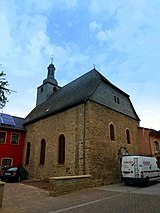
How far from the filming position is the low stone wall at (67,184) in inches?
378

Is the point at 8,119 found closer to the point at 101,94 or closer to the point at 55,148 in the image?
the point at 55,148

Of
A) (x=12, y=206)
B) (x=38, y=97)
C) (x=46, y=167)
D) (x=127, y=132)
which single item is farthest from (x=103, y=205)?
(x=38, y=97)

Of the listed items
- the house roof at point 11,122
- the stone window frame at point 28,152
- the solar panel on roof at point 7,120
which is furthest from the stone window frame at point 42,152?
the solar panel on roof at point 7,120

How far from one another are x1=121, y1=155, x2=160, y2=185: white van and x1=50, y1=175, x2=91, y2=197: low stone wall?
3221 mm

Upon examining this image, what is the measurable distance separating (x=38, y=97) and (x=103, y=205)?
21321 millimetres

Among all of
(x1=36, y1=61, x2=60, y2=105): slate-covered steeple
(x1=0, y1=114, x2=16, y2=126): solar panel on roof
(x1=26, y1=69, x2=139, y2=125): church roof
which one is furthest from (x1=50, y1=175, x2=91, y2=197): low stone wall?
(x1=36, y1=61, x2=60, y2=105): slate-covered steeple

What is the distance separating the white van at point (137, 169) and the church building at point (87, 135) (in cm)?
146

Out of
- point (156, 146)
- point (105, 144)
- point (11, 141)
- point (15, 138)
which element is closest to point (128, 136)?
point (105, 144)

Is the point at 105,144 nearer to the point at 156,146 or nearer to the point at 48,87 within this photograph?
the point at 156,146

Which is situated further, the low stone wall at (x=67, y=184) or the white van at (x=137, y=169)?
the white van at (x=137, y=169)

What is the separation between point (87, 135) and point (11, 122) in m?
11.7

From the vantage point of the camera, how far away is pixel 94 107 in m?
14.7

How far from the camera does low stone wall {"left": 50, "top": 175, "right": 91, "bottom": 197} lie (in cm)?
960

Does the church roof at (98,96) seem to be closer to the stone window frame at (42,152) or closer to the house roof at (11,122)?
the house roof at (11,122)
